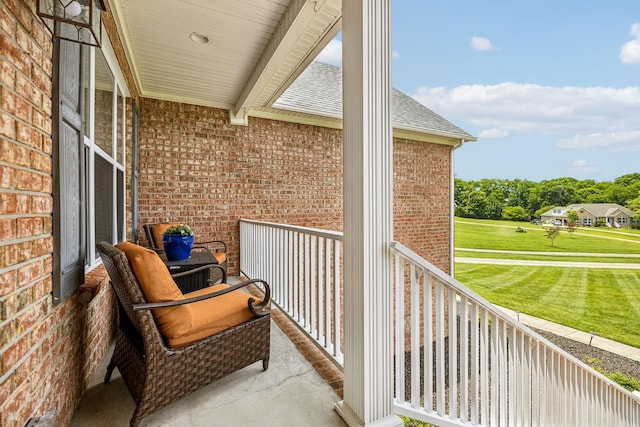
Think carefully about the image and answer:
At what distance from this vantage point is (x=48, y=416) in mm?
1087

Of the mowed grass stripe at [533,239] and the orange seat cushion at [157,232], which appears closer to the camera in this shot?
the orange seat cushion at [157,232]

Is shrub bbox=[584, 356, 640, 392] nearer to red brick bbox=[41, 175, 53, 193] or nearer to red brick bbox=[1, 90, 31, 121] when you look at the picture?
red brick bbox=[41, 175, 53, 193]

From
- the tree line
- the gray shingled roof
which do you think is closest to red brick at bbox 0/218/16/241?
the gray shingled roof

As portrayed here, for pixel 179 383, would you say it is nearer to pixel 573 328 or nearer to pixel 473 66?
pixel 573 328

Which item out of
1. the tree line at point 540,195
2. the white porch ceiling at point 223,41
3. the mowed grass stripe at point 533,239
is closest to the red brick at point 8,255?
the white porch ceiling at point 223,41

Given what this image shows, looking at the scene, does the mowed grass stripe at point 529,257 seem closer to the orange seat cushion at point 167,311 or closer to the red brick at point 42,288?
the orange seat cushion at point 167,311

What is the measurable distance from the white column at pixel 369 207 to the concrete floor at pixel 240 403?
25cm

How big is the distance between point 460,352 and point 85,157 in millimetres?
2641

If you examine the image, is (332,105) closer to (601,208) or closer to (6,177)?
(601,208)

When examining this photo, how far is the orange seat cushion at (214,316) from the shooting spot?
163cm

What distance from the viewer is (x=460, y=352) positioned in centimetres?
161

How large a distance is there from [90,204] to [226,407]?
1651 millimetres

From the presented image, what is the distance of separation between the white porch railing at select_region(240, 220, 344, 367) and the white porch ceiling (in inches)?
70.2

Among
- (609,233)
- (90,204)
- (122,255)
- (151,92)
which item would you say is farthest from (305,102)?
(609,233)
